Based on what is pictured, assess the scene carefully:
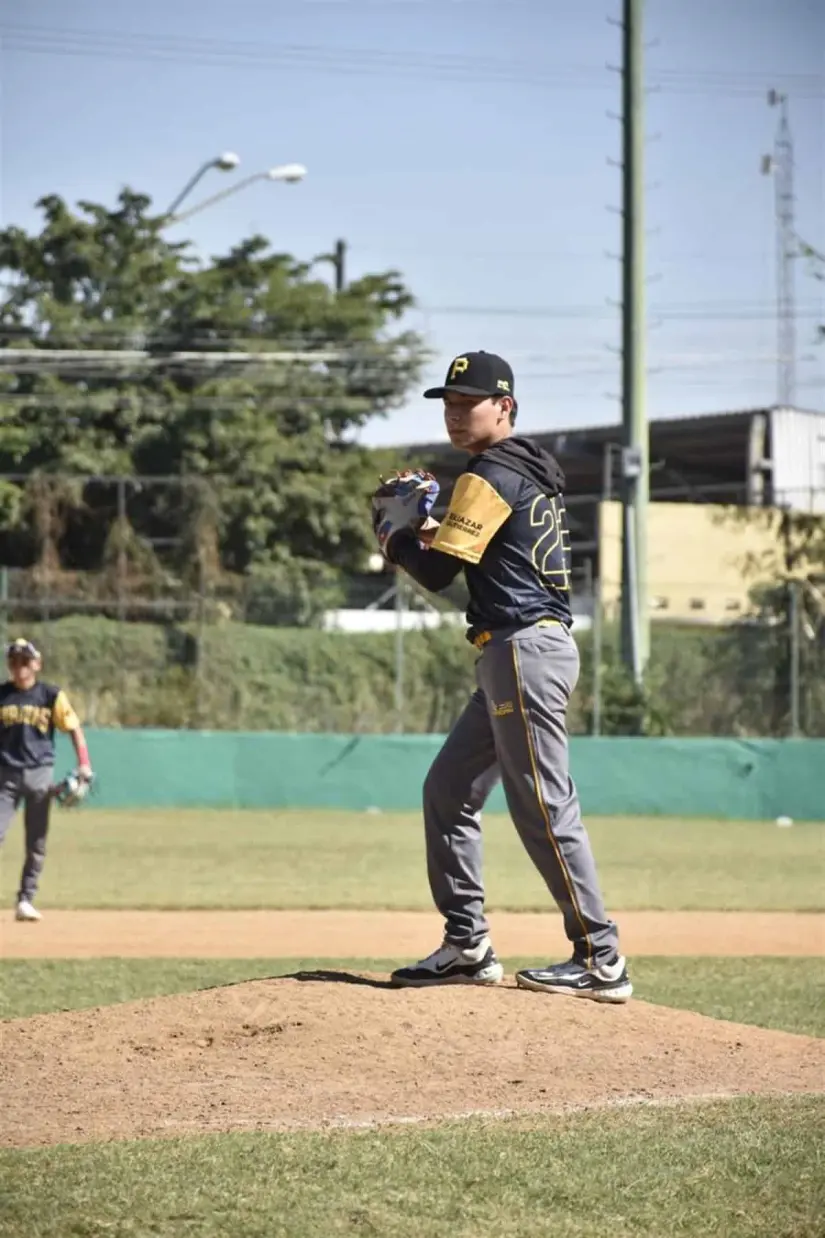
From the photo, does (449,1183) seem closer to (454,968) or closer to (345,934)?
(454,968)

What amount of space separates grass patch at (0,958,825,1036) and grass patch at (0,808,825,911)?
11.4 ft

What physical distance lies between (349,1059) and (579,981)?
1.06 m

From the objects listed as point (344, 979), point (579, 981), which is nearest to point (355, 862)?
point (344, 979)

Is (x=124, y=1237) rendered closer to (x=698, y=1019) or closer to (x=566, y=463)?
(x=698, y=1019)

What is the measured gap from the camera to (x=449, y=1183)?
466 centimetres

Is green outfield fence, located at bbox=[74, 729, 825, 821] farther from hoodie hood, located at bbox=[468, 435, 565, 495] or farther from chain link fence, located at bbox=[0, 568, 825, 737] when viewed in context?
hoodie hood, located at bbox=[468, 435, 565, 495]

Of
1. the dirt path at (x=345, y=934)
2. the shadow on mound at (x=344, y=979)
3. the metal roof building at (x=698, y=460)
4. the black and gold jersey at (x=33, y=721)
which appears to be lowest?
the dirt path at (x=345, y=934)

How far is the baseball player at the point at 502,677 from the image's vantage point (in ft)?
21.3

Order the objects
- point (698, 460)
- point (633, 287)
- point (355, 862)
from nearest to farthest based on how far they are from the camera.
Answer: point (355, 862) → point (633, 287) → point (698, 460)

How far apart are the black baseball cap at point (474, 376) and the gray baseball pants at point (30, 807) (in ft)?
22.5

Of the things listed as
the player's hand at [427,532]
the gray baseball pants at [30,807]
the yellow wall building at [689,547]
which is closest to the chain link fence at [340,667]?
the yellow wall building at [689,547]

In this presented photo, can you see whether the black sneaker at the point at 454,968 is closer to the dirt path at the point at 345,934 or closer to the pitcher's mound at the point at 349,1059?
the pitcher's mound at the point at 349,1059

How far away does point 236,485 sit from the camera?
123 feet

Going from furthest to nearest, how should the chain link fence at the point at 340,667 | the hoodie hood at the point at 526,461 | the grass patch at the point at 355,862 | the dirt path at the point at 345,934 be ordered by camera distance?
the chain link fence at the point at 340,667 < the grass patch at the point at 355,862 < the dirt path at the point at 345,934 < the hoodie hood at the point at 526,461
